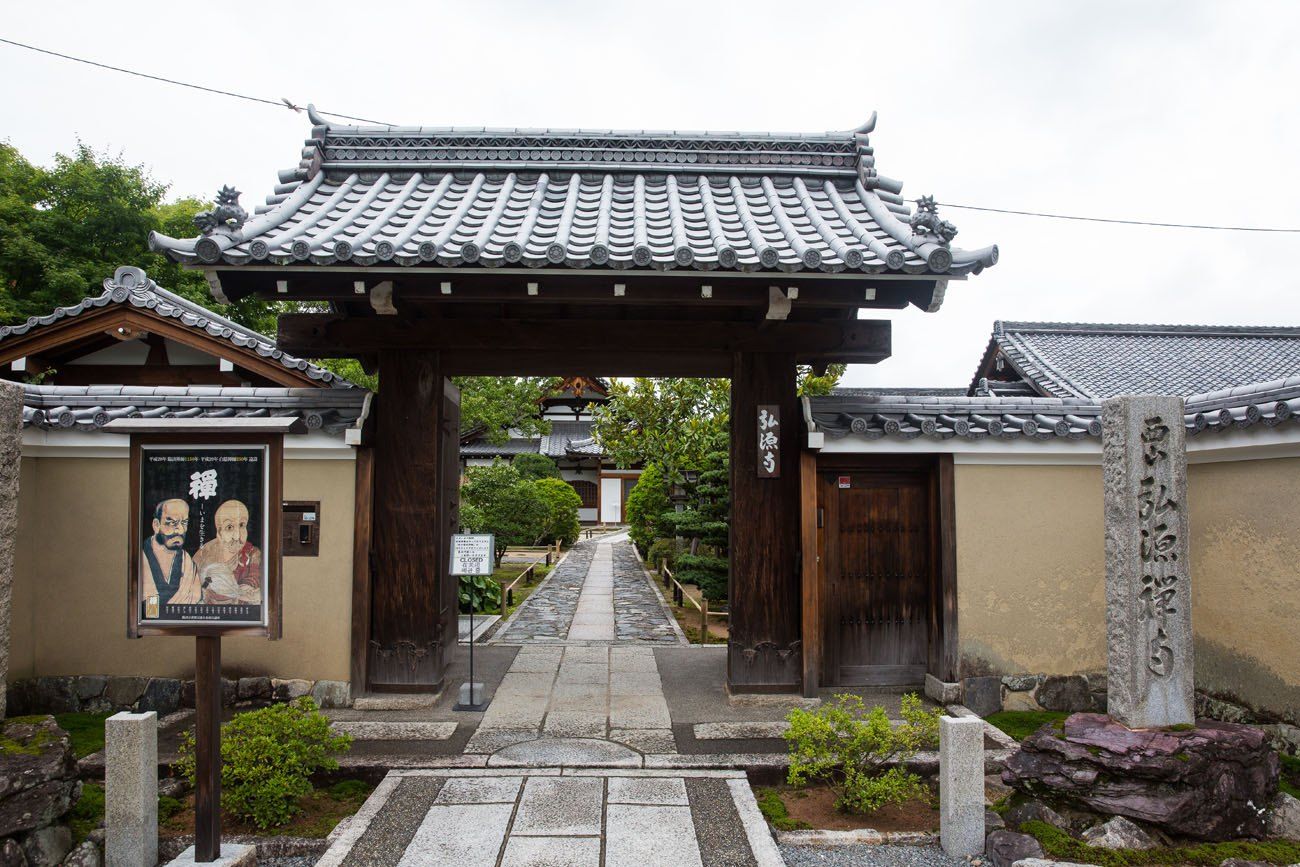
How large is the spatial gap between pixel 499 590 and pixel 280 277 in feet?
35.4

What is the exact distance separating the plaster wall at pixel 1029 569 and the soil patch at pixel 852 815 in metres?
2.72

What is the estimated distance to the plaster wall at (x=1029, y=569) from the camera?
789 cm

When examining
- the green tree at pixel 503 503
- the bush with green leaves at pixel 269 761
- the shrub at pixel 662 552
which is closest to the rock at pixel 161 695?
the bush with green leaves at pixel 269 761

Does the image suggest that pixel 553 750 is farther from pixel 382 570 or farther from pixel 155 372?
pixel 155 372

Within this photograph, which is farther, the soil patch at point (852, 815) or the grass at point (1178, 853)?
the soil patch at point (852, 815)

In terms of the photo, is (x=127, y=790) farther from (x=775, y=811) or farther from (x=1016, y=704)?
(x=1016, y=704)

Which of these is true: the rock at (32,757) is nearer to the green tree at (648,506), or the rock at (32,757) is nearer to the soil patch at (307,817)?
the soil patch at (307,817)

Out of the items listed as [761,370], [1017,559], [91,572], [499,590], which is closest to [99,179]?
[499,590]

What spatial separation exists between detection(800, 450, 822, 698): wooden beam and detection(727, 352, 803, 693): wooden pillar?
0.49 ft

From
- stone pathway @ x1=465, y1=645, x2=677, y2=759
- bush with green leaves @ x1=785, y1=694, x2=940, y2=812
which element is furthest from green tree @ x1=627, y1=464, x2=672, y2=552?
bush with green leaves @ x1=785, y1=694, x2=940, y2=812

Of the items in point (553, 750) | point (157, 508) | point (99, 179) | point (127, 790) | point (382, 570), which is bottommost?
point (553, 750)

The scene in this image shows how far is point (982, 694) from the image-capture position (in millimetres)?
7777

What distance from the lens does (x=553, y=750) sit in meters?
6.44

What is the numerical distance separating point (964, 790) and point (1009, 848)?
374 millimetres
